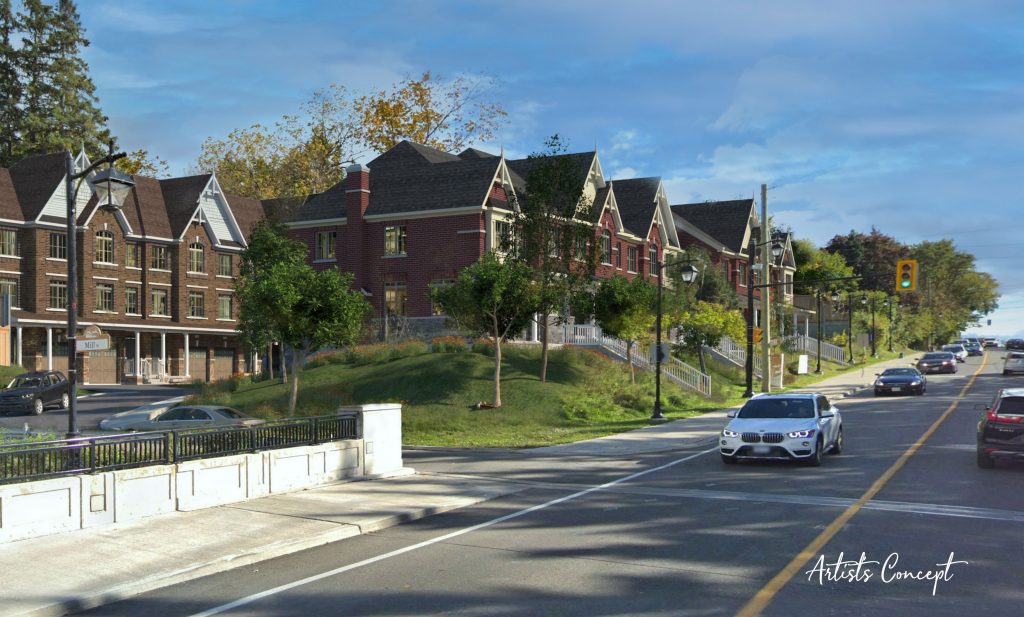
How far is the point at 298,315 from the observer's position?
26344 mm

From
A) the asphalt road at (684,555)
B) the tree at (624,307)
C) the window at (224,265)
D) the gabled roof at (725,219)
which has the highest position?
the gabled roof at (725,219)

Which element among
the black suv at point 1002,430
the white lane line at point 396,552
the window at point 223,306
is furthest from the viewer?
the window at point 223,306

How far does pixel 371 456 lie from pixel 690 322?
28.9m

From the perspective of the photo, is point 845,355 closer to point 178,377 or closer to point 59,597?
point 178,377

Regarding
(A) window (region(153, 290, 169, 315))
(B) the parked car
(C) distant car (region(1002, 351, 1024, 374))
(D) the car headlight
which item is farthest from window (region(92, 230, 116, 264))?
(C) distant car (region(1002, 351, 1024, 374))

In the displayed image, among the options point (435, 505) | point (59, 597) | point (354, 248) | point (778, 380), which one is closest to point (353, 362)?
point (354, 248)

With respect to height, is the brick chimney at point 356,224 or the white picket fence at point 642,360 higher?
the brick chimney at point 356,224

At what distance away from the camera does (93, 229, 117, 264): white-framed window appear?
5544cm

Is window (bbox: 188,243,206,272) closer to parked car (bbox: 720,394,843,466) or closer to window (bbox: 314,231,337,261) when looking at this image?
window (bbox: 314,231,337,261)

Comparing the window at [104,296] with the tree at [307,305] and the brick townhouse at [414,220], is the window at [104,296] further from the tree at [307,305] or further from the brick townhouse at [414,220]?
the tree at [307,305]

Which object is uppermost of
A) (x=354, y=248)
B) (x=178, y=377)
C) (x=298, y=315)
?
(x=354, y=248)

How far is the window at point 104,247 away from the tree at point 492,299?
31.1 m

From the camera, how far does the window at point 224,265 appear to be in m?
Answer: 63.3

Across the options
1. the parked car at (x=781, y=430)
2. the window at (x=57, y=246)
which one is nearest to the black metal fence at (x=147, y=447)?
the parked car at (x=781, y=430)
